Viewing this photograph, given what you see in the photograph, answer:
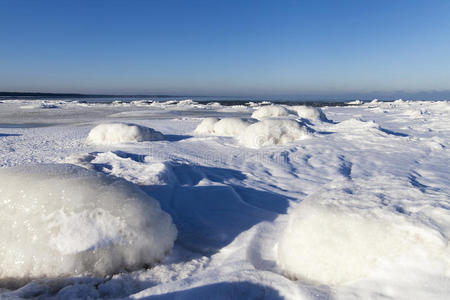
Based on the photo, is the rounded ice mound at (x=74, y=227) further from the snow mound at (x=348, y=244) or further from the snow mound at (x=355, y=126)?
the snow mound at (x=355, y=126)

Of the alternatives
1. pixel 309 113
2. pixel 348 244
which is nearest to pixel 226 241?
pixel 348 244

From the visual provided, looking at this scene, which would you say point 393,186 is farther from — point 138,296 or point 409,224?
point 138,296

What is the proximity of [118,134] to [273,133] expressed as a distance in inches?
131

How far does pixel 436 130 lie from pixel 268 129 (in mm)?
5676

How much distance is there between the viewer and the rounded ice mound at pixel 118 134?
6.93 metres

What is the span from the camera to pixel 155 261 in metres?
2.28

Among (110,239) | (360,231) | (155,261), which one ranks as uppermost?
(360,231)

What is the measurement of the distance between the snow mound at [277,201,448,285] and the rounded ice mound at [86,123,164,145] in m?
5.33

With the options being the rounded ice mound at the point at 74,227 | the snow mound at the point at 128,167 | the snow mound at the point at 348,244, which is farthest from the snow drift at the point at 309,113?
the rounded ice mound at the point at 74,227

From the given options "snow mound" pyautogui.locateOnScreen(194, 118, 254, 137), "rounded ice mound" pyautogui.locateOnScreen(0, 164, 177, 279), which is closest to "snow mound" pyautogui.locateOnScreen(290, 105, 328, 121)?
"snow mound" pyautogui.locateOnScreen(194, 118, 254, 137)

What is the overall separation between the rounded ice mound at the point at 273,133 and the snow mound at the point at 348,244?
4.42m

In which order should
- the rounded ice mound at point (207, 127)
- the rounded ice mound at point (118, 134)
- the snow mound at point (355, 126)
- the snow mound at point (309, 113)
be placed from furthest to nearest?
the snow mound at point (309, 113) < the rounded ice mound at point (207, 127) < the snow mound at point (355, 126) < the rounded ice mound at point (118, 134)

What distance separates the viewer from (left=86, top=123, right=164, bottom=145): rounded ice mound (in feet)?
22.7

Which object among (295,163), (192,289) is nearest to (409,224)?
(192,289)
